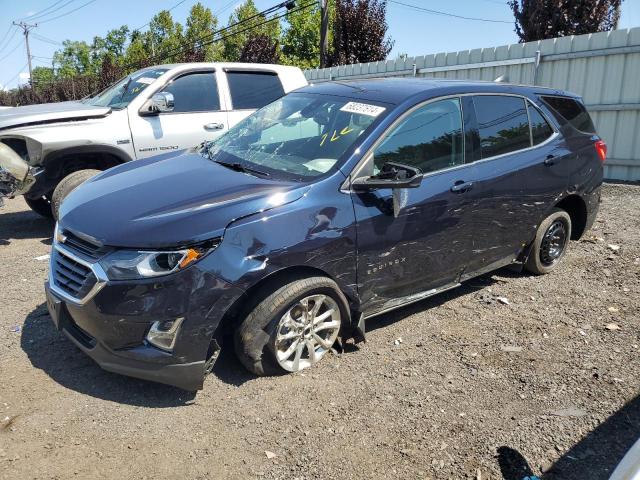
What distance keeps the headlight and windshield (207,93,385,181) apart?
37.5 inches

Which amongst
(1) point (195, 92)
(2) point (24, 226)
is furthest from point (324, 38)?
(2) point (24, 226)

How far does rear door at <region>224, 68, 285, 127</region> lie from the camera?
23.1 ft

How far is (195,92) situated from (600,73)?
272 inches

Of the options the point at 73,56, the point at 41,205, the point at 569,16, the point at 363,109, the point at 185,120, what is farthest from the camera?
the point at 73,56

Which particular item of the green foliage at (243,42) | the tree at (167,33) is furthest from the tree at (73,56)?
the tree at (167,33)

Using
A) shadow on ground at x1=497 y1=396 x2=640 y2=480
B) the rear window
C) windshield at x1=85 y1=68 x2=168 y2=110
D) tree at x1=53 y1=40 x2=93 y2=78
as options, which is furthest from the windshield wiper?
tree at x1=53 y1=40 x2=93 y2=78

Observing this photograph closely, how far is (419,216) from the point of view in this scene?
373cm

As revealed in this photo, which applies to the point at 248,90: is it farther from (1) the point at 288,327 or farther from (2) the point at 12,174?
(1) the point at 288,327

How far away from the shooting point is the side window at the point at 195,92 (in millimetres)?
6652

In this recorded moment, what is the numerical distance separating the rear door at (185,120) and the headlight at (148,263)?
380 cm

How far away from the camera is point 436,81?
170 inches

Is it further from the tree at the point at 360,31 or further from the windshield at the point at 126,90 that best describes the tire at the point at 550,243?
the tree at the point at 360,31

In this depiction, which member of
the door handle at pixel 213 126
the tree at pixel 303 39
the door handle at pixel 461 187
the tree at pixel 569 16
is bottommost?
the door handle at pixel 461 187

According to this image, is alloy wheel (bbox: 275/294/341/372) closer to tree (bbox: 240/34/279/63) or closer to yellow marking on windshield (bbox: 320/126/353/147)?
yellow marking on windshield (bbox: 320/126/353/147)
